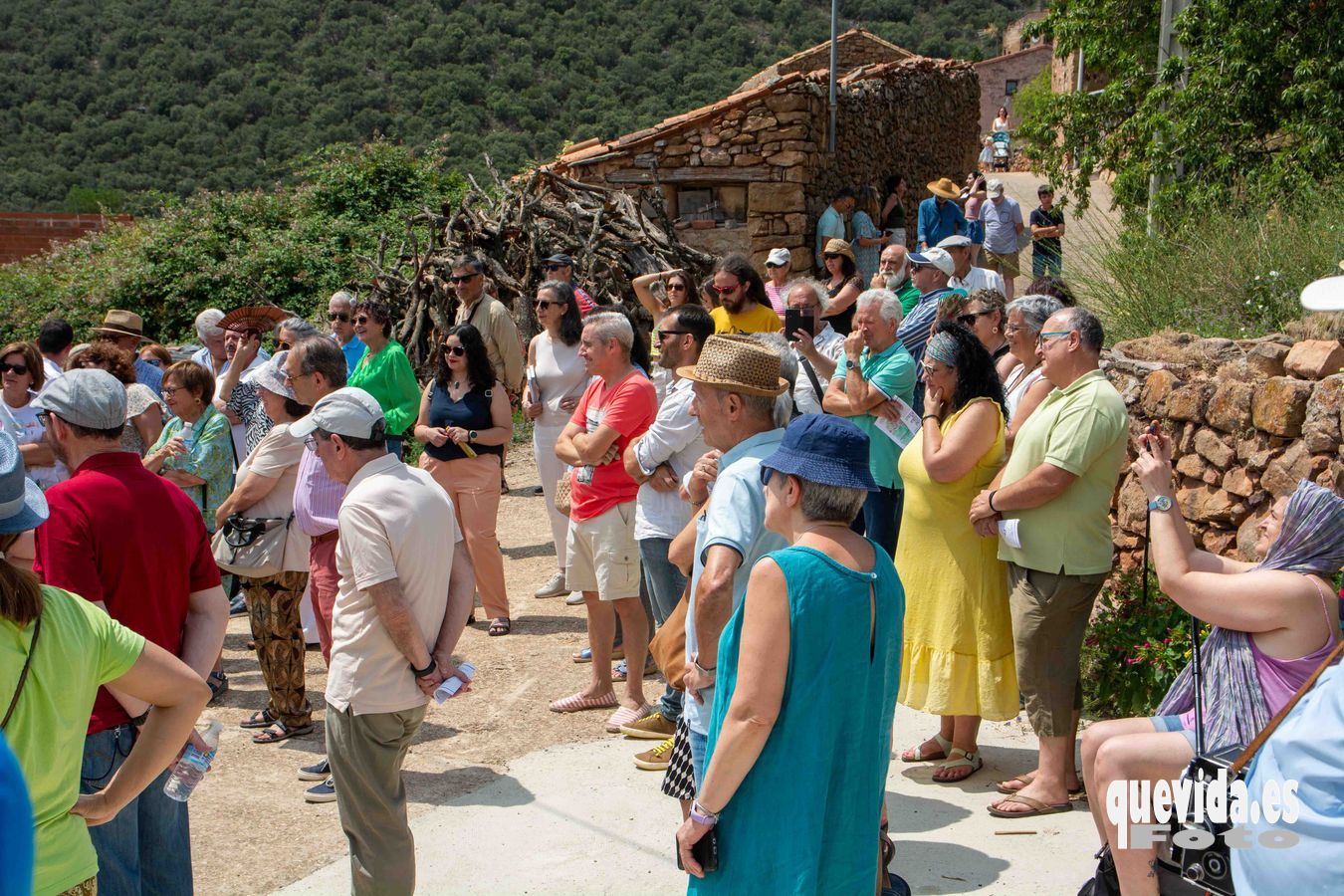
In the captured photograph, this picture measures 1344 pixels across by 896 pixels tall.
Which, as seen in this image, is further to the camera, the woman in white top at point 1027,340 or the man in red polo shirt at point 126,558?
the woman in white top at point 1027,340

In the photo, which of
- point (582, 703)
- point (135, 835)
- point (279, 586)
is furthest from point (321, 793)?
point (135, 835)

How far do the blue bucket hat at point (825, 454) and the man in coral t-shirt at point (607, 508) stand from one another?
2.78m

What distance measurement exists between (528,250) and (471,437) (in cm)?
604

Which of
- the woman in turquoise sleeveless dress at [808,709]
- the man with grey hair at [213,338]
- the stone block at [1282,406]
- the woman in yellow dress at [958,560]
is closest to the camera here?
the woman in turquoise sleeveless dress at [808,709]

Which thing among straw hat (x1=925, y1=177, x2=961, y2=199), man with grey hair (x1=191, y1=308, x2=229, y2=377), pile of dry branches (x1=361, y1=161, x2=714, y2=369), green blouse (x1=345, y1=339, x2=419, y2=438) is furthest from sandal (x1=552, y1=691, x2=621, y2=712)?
straw hat (x1=925, y1=177, x2=961, y2=199)

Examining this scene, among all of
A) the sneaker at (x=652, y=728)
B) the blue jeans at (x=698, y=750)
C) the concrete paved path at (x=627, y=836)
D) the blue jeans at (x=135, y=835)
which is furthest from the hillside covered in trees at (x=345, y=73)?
the blue jeans at (x=698, y=750)

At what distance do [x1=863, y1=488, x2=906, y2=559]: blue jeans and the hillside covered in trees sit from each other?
30915mm

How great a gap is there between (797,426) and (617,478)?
3.02 metres

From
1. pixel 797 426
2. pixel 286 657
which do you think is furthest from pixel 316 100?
pixel 797 426

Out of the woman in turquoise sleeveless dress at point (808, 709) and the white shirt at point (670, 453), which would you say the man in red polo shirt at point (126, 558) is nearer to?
the woman in turquoise sleeveless dress at point (808, 709)

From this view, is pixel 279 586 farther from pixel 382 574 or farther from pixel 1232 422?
pixel 1232 422

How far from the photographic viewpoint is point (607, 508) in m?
6.07

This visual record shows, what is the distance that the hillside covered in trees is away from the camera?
39.3 meters

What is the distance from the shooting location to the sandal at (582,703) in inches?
241
